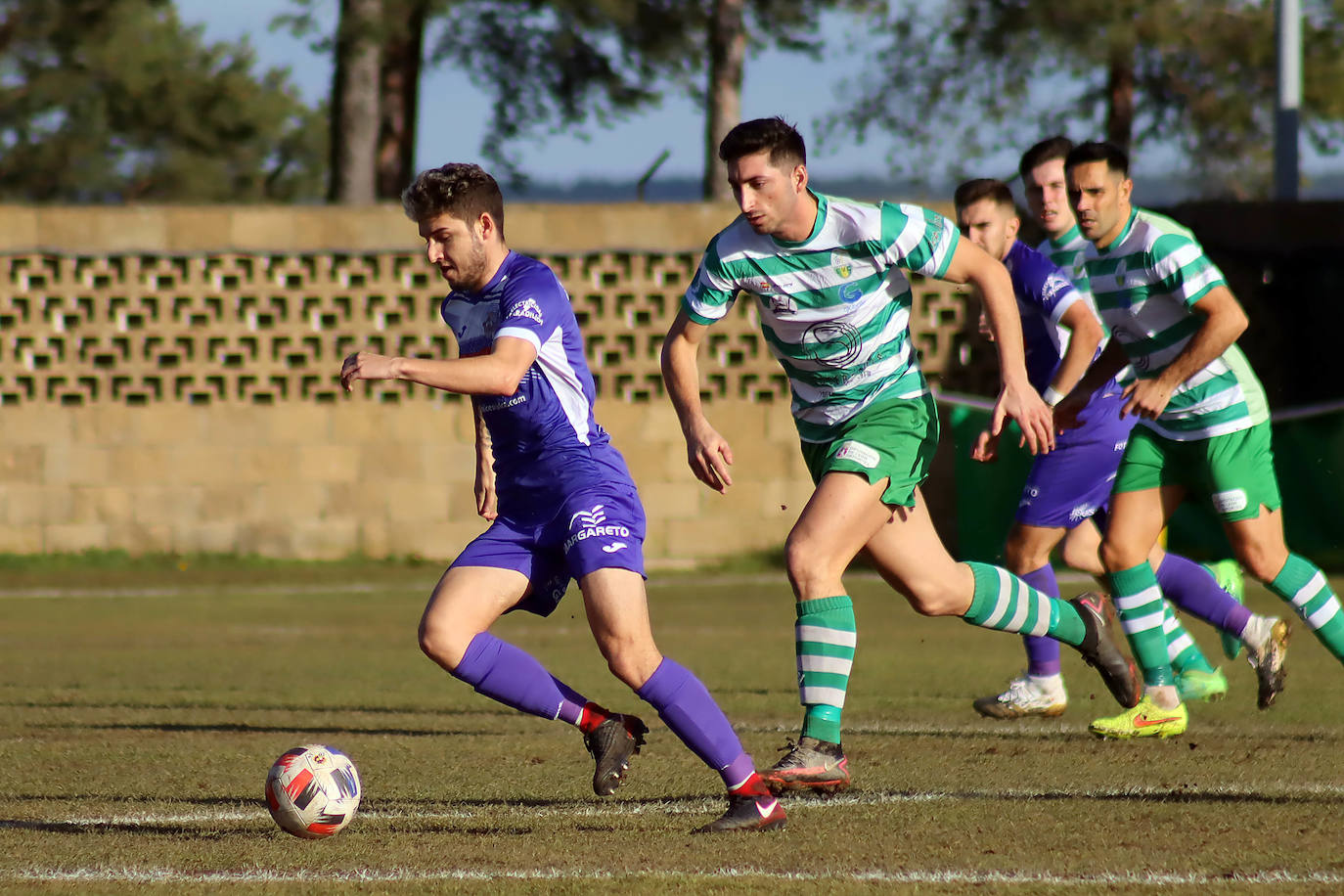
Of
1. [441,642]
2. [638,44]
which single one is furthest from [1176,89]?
[441,642]

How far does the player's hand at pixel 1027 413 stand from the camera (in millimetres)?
5652

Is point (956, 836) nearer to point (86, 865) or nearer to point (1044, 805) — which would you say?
point (1044, 805)

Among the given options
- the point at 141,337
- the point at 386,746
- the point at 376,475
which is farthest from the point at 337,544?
the point at 386,746

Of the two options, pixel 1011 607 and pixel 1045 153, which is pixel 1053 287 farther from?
pixel 1011 607

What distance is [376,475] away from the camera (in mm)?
16828

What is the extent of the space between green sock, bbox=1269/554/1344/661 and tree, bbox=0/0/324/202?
2072 centimetres

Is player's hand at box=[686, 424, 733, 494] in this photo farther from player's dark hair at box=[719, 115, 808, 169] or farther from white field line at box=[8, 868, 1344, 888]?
white field line at box=[8, 868, 1344, 888]

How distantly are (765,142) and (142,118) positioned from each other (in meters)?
35.9

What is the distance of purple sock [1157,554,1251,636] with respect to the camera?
24.9 feet

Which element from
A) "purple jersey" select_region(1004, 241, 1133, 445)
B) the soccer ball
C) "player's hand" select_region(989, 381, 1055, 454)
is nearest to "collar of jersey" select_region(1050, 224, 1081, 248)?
"purple jersey" select_region(1004, 241, 1133, 445)

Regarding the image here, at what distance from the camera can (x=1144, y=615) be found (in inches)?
281

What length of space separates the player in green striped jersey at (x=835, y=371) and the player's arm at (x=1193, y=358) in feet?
2.62

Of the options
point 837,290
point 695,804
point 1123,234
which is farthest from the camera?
point 1123,234

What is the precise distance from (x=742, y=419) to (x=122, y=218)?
5.76 metres
